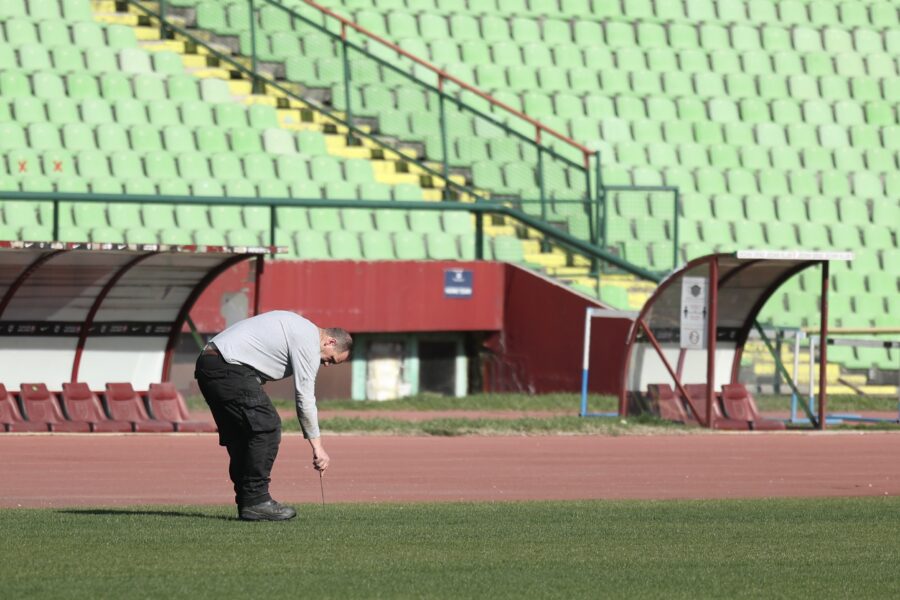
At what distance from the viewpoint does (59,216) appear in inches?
964

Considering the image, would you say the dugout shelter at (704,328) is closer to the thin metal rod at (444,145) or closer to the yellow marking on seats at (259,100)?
the thin metal rod at (444,145)

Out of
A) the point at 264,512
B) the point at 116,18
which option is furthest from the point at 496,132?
the point at 264,512

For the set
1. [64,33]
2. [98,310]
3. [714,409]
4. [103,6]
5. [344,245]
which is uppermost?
[103,6]

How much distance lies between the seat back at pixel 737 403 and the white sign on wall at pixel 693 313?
3.21 ft

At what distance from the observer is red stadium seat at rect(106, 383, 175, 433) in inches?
802

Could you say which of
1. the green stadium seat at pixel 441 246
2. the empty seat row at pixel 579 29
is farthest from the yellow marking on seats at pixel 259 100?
the green stadium seat at pixel 441 246

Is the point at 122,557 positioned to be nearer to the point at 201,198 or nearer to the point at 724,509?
the point at 724,509

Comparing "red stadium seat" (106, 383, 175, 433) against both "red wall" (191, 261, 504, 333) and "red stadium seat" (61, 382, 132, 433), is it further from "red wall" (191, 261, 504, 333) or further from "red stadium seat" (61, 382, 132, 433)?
"red wall" (191, 261, 504, 333)

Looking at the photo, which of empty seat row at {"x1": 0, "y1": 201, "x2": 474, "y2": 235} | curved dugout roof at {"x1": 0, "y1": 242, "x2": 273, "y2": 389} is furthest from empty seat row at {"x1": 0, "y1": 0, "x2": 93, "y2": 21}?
curved dugout roof at {"x1": 0, "y1": 242, "x2": 273, "y2": 389}

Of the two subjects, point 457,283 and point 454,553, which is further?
point 457,283

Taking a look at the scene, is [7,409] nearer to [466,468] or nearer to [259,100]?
[466,468]

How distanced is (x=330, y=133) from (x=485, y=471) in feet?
45.8

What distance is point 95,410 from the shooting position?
20406 millimetres

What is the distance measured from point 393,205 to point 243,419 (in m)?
14.6
